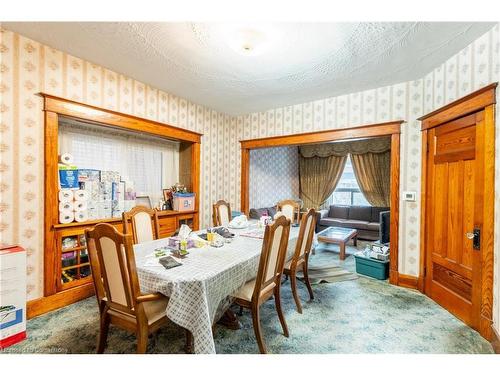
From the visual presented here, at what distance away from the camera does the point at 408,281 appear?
9.57 feet

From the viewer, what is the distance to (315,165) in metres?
6.88

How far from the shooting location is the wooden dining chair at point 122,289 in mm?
1353

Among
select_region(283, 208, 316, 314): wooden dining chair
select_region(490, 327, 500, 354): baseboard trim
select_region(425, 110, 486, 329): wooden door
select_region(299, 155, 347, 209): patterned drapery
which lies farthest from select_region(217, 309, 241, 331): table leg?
select_region(299, 155, 347, 209): patterned drapery

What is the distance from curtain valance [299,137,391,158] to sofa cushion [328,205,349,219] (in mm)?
1443

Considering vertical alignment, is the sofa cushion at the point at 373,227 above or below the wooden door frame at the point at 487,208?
below

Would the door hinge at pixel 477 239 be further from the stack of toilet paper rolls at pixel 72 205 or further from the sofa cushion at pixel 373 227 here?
the stack of toilet paper rolls at pixel 72 205

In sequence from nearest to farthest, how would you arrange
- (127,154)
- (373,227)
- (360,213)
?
1. (127,154)
2. (373,227)
3. (360,213)

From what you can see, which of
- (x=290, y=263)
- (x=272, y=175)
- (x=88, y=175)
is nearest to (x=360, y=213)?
(x=272, y=175)

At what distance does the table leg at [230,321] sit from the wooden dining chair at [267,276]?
296 mm

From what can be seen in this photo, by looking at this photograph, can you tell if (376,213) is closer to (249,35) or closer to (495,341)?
(495,341)

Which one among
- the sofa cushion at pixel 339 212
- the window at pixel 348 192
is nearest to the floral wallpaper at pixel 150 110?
the sofa cushion at pixel 339 212

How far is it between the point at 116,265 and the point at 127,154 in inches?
96.5

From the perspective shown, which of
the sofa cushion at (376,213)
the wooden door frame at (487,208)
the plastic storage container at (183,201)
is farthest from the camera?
the sofa cushion at (376,213)
